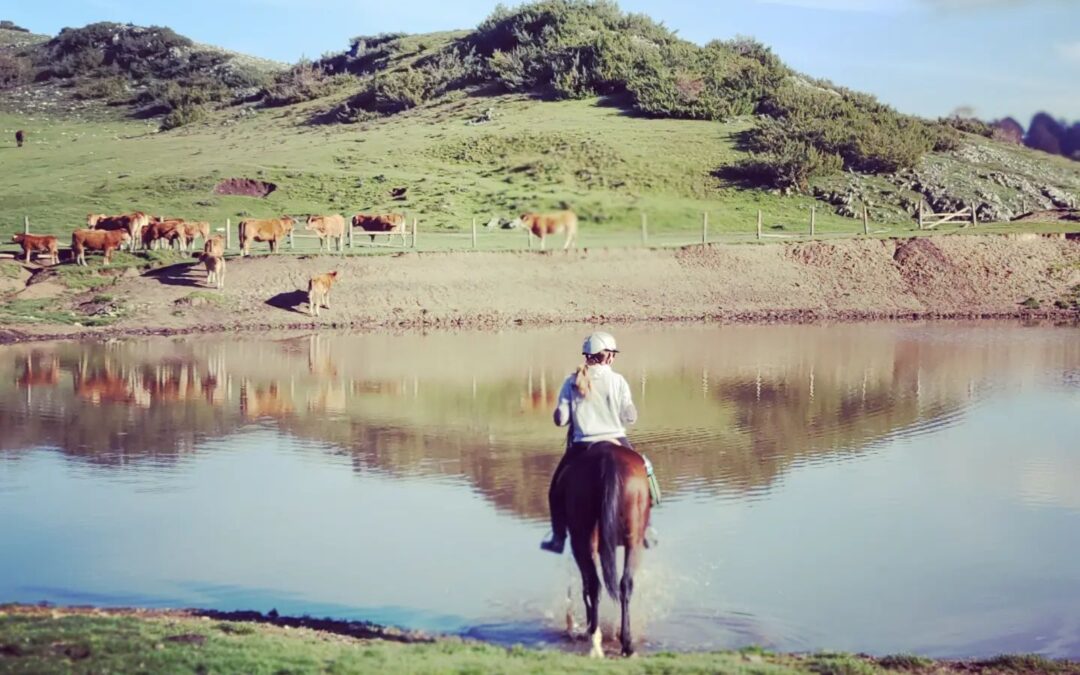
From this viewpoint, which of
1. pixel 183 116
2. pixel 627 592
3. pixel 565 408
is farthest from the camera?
pixel 183 116

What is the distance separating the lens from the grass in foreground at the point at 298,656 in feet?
24.7

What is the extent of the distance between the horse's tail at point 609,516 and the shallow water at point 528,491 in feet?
2.42

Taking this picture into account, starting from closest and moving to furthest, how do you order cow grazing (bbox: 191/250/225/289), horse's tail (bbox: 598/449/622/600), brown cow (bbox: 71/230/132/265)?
horse's tail (bbox: 598/449/622/600) → cow grazing (bbox: 191/250/225/289) → brown cow (bbox: 71/230/132/265)

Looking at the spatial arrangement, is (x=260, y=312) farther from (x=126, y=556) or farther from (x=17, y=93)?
(x=17, y=93)

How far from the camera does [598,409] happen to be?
9.15 m

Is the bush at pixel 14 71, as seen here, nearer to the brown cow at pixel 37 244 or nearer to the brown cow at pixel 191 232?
the brown cow at pixel 191 232

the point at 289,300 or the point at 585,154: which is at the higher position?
the point at 585,154

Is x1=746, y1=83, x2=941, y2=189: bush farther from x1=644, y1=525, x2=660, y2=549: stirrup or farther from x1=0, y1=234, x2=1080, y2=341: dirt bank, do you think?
x1=644, y1=525, x2=660, y2=549: stirrup

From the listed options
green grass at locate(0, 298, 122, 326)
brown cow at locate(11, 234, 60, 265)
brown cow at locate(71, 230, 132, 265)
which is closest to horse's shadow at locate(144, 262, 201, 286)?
brown cow at locate(71, 230, 132, 265)

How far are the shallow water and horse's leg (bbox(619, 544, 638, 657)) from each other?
51 centimetres

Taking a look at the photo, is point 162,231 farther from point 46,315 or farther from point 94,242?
point 46,315

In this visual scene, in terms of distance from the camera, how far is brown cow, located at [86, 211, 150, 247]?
35094 millimetres

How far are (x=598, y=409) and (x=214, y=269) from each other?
24.5 meters

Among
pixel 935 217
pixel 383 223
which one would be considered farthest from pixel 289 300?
pixel 935 217
